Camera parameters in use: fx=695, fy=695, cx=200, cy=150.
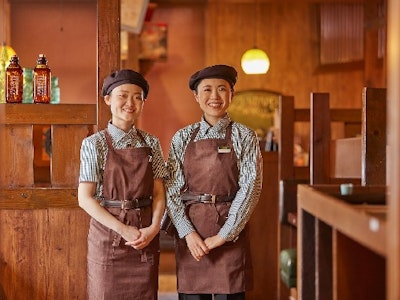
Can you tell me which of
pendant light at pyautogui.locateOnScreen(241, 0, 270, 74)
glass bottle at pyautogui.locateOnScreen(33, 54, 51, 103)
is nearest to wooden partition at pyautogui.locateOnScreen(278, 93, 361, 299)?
glass bottle at pyautogui.locateOnScreen(33, 54, 51, 103)

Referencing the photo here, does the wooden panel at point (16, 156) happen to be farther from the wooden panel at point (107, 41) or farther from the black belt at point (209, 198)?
the black belt at point (209, 198)

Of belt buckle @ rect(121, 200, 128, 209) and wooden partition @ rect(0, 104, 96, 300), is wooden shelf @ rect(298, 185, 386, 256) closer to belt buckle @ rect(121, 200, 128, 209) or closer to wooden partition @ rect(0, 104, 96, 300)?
belt buckle @ rect(121, 200, 128, 209)

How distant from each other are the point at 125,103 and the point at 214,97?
43 cm

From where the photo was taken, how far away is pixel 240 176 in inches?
130

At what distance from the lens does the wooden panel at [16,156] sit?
359 cm

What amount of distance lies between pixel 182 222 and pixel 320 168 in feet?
4.82

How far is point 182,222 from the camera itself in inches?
128

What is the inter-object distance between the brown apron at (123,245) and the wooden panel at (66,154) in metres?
0.46

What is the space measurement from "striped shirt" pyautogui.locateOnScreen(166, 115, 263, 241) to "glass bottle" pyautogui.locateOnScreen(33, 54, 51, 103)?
79 cm

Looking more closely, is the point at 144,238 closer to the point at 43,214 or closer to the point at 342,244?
the point at 43,214

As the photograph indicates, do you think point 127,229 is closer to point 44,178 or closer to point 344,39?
point 44,178

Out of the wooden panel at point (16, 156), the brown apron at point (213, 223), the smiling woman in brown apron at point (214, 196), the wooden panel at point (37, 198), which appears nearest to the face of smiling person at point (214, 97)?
the smiling woman in brown apron at point (214, 196)

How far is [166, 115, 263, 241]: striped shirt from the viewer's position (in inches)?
127

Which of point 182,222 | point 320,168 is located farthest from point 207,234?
point 320,168
